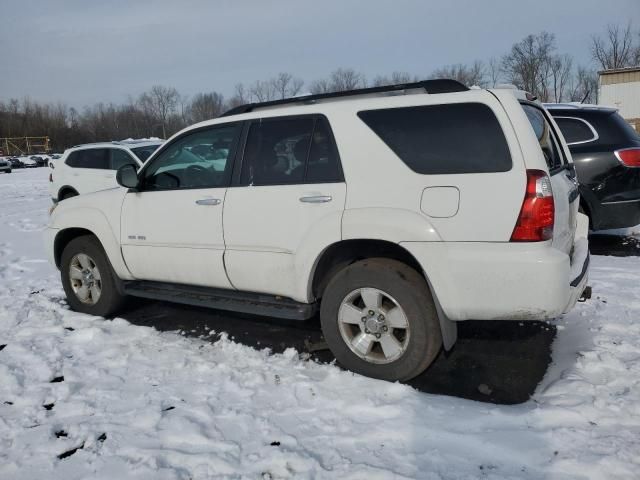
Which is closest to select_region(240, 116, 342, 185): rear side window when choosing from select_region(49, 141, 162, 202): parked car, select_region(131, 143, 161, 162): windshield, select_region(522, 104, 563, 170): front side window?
select_region(522, 104, 563, 170): front side window

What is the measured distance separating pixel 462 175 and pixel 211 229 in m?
1.99

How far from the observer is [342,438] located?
9.53ft

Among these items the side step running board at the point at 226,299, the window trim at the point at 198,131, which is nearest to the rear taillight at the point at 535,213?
the side step running board at the point at 226,299

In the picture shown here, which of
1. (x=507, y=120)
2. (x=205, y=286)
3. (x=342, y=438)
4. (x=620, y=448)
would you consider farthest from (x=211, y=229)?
(x=620, y=448)

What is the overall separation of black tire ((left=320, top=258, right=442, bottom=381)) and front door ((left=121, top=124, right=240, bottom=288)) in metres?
1.03

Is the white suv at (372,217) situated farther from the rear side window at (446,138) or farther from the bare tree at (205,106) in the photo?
the bare tree at (205,106)

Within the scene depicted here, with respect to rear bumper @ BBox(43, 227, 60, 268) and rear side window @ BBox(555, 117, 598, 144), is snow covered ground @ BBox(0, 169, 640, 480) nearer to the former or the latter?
rear bumper @ BBox(43, 227, 60, 268)

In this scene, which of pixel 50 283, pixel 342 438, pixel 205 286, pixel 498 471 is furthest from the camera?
pixel 50 283

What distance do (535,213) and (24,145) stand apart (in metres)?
85.7

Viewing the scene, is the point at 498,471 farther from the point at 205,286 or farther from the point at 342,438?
the point at 205,286

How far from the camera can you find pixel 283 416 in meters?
3.17

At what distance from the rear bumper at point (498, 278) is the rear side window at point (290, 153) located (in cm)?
85

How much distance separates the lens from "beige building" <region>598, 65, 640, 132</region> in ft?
123

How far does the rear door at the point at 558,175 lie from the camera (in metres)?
3.25
